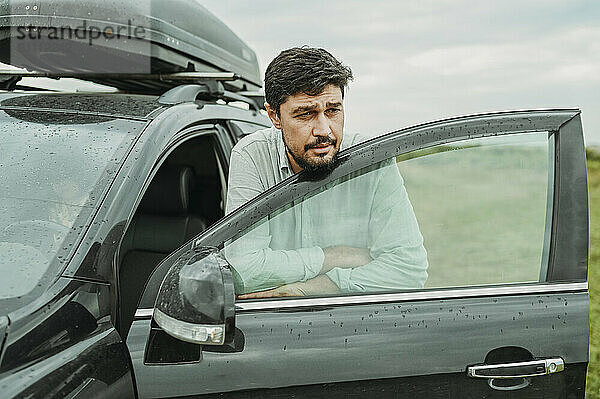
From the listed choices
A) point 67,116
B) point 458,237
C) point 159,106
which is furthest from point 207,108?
point 458,237

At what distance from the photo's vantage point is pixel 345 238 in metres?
1.86

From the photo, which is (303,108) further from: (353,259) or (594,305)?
(594,305)

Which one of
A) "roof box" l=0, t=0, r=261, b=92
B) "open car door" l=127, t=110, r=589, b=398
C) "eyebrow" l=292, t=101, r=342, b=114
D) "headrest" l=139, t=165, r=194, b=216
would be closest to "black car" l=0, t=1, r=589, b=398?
"open car door" l=127, t=110, r=589, b=398

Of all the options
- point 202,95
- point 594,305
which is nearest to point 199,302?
point 202,95

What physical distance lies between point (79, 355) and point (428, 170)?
103 cm

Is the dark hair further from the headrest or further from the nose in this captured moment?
the headrest

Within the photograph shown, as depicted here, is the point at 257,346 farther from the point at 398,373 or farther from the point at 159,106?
the point at 159,106

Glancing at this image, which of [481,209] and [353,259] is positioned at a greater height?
[481,209]

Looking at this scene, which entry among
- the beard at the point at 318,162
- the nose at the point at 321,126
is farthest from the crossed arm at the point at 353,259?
the nose at the point at 321,126

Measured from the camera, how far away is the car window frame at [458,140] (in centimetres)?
179

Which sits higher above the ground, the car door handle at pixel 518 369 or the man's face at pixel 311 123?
the man's face at pixel 311 123

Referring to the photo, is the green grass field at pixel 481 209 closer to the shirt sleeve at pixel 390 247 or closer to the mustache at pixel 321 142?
the shirt sleeve at pixel 390 247

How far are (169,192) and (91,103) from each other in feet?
1.68

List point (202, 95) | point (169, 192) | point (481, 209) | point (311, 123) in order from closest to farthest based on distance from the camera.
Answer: point (481, 209) < point (311, 123) < point (169, 192) < point (202, 95)
